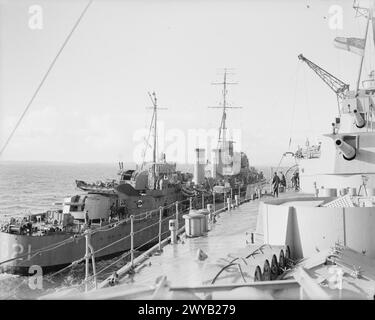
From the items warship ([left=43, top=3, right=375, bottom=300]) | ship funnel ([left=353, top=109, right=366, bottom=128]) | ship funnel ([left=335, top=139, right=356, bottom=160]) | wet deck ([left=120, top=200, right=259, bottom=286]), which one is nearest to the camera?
warship ([left=43, top=3, right=375, bottom=300])

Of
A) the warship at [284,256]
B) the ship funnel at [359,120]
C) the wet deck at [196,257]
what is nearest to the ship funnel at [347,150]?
the warship at [284,256]

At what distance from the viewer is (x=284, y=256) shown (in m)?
4.34

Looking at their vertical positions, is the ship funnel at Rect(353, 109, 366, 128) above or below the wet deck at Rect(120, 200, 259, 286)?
above

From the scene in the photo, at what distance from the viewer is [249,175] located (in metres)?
34.5

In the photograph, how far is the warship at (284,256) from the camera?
237 centimetres

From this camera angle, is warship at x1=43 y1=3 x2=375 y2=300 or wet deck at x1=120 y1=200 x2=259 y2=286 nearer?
warship at x1=43 y1=3 x2=375 y2=300

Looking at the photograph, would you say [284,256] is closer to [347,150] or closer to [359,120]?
[347,150]

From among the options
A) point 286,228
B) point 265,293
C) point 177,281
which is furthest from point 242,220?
point 265,293

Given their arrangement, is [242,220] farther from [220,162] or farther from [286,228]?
[220,162]

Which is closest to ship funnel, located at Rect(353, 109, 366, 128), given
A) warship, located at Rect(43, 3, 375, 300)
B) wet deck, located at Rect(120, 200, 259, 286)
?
warship, located at Rect(43, 3, 375, 300)

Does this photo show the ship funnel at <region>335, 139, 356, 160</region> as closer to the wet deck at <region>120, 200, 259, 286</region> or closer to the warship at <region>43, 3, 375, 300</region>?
the warship at <region>43, 3, 375, 300</region>

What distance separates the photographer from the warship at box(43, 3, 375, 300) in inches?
93.3

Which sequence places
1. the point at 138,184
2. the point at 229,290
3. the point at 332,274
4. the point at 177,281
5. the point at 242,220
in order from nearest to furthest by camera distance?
the point at 229,290 → the point at 332,274 → the point at 177,281 → the point at 242,220 → the point at 138,184

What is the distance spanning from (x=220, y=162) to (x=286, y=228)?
2669cm
